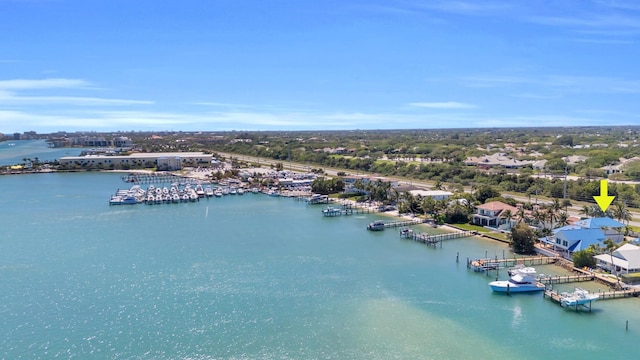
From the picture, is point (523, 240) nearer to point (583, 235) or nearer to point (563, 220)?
point (583, 235)

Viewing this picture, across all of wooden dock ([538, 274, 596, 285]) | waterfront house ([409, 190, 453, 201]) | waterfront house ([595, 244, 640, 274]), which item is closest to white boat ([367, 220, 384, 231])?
waterfront house ([409, 190, 453, 201])

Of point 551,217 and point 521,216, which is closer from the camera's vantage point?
point 551,217

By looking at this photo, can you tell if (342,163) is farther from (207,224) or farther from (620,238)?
(620,238)

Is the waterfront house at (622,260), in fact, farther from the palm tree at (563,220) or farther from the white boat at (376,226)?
the white boat at (376,226)

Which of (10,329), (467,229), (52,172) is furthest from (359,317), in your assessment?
(52,172)

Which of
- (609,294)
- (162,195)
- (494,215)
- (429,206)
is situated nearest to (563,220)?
(494,215)

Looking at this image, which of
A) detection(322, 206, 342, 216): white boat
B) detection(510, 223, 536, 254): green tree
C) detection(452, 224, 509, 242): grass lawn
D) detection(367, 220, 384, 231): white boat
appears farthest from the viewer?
detection(322, 206, 342, 216): white boat

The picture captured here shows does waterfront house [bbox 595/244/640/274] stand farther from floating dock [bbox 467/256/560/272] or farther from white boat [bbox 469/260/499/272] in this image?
white boat [bbox 469/260/499/272]
